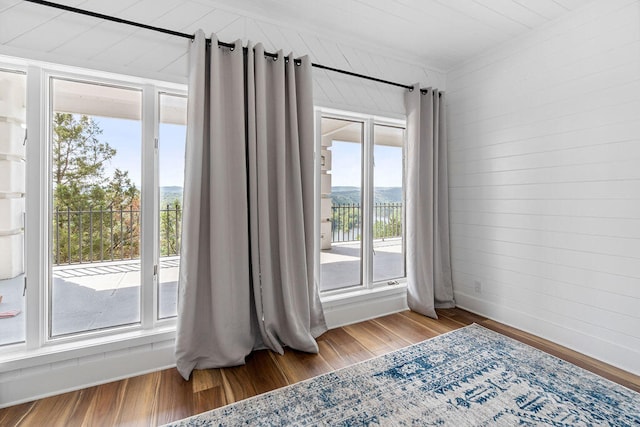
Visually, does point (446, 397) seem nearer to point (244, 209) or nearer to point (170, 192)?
point (244, 209)

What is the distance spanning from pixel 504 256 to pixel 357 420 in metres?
2.08

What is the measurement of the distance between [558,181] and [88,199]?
136 inches

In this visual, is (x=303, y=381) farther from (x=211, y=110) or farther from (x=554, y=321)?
(x=554, y=321)

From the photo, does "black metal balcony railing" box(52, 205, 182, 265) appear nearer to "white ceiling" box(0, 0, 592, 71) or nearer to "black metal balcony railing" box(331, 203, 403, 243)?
"white ceiling" box(0, 0, 592, 71)

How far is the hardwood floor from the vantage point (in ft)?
5.28

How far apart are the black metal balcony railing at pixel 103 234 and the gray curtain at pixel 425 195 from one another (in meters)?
2.14

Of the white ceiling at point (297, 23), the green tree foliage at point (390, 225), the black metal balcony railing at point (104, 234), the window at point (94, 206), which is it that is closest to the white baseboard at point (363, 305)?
the green tree foliage at point (390, 225)

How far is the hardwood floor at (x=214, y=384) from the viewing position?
1610 mm

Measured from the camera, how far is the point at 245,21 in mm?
2230

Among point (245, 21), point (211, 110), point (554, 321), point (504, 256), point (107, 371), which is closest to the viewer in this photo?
point (107, 371)

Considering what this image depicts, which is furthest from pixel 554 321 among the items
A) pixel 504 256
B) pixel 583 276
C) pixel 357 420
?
pixel 357 420

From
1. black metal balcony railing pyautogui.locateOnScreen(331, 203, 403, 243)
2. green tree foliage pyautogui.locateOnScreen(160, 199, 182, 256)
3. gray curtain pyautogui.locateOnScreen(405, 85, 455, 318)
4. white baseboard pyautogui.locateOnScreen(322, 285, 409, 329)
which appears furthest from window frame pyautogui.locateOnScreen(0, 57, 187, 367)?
gray curtain pyautogui.locateOnScreen(405, 85, 455, 318)

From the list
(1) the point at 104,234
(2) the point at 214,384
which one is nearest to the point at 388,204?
(2) the point at 214,384

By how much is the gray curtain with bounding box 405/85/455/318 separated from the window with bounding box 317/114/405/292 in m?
0.23
